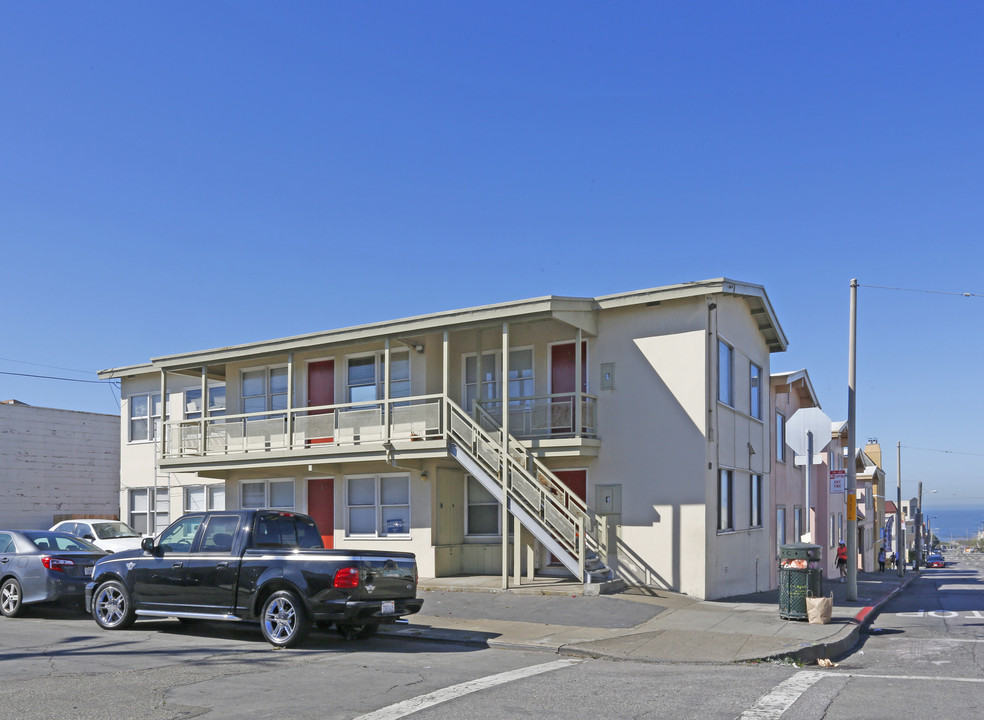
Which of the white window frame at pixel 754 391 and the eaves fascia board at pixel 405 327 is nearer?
the eaves fascia board at pixel 405 327

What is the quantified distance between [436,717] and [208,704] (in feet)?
7.26

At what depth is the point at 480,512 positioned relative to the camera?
21.8m

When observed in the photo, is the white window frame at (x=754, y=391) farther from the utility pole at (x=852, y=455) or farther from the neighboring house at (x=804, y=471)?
the utility pole at (x=852, y=455)

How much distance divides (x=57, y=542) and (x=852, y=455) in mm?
15264

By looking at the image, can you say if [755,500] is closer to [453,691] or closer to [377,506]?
[377,506]

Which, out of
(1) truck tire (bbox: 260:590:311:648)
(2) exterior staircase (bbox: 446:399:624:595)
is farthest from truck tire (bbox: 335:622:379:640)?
(2) exterior staircase (bbox: 446:399:624:595)

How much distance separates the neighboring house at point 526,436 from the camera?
746 inches

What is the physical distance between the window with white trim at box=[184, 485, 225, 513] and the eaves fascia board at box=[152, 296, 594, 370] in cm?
374

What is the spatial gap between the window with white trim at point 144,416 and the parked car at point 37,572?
11996 mm

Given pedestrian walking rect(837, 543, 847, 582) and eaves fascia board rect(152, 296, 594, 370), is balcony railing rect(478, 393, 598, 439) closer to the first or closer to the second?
eaves fascia board rect(152, 296, 594, 370)

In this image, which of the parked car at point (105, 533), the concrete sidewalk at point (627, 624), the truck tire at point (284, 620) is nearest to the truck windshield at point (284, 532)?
the truck tire at point (284, 620)

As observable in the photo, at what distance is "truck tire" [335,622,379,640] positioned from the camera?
13016mm

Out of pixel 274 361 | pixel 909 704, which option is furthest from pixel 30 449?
pixel 909 704

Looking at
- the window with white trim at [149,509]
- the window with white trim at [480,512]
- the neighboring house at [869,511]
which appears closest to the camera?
the window with white trim at [480,512]
